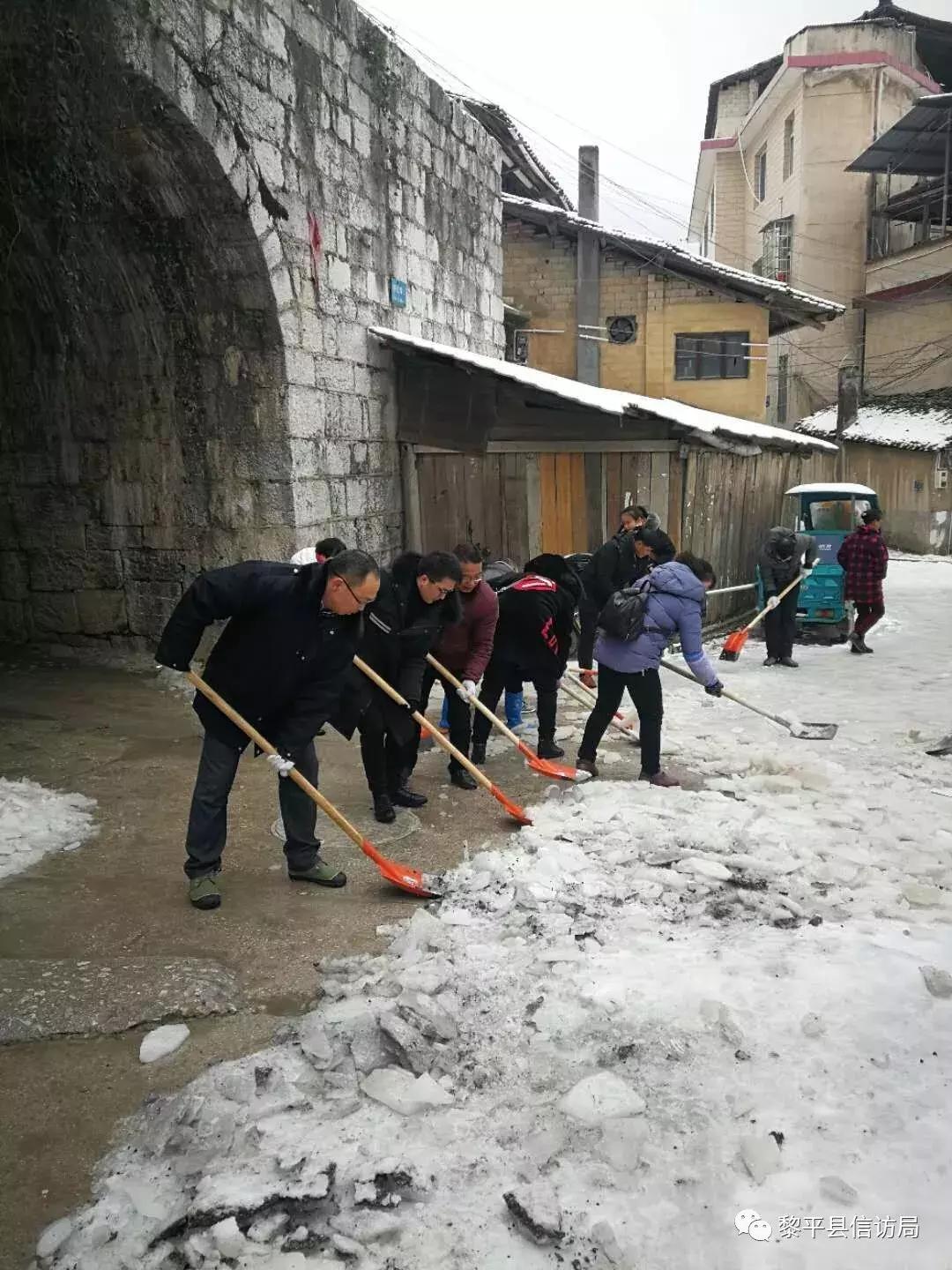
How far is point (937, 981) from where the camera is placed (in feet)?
9.99

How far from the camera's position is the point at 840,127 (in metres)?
24.6

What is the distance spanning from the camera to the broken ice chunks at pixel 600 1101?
2.56 meters

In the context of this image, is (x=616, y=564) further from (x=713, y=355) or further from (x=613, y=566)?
(x=713, y=355)

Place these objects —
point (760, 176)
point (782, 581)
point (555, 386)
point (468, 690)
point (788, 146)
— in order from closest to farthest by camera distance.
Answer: point (468, 690) < point (555, 386) < point (782, 581) < point (788, 146) < point (760, 176)

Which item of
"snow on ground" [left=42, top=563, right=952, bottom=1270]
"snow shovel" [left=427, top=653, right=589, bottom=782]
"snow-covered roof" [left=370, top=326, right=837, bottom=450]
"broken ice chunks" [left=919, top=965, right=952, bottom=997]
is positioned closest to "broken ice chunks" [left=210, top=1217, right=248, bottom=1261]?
"snow on ground" [left=42, top=563, right=952, bottom=1270]

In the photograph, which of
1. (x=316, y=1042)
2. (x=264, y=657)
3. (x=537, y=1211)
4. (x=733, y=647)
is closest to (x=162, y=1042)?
(x=316, y=1042)

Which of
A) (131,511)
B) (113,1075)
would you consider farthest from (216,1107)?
(131,511)

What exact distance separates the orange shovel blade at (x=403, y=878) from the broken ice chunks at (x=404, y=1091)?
4.28 ft

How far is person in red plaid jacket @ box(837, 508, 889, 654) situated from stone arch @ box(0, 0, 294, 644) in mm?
6257

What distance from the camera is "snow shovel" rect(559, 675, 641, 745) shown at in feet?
22.2

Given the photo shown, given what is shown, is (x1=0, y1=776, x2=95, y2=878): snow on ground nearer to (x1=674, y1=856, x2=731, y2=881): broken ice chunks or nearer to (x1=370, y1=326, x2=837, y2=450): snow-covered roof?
(x1=674, y1=856, x2=731, y2=881): broken ice chunks

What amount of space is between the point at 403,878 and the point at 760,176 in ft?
104

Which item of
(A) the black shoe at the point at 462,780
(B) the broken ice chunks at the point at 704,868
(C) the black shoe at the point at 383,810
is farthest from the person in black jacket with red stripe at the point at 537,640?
(B) the broken ice chunks at the point at 704,868

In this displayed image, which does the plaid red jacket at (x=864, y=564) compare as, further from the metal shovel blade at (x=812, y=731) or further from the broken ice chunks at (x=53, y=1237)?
the broken ice chunks at (x=53, y=1237)
